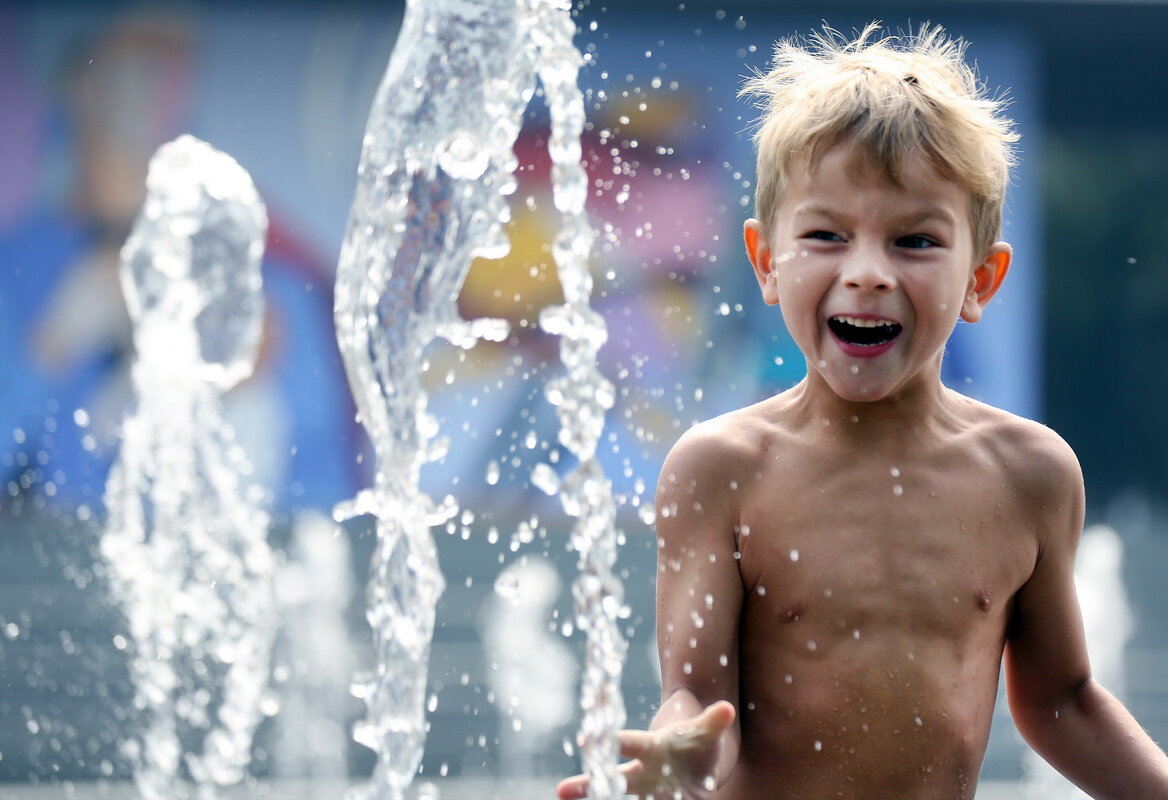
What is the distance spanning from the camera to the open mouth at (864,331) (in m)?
1.55

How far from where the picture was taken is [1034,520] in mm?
1628

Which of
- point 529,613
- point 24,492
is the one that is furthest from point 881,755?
point 24,492

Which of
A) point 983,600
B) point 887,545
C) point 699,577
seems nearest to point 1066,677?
point 983,600

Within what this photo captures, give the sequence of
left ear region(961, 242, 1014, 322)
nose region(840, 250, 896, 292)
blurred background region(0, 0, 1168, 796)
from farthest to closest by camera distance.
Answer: blurred background region(0, 0, 1168, 796), left ear region(961, 242, 1014, 322), nose region(840, 250, 896, 292)

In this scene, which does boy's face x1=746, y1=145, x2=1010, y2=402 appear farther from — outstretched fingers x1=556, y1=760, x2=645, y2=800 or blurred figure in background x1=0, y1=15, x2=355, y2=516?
blurred figure in background x1=0, y1=15, x2=355, y2=516

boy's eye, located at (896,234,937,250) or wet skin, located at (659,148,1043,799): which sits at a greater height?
boy's eye, located at (896,234,937,250)

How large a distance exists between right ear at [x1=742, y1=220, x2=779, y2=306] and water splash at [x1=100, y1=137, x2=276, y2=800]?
326 cm

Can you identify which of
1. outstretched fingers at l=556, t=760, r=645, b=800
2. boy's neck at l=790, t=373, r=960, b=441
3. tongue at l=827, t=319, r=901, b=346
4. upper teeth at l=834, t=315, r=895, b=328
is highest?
upper teeth at l=834, t=315, r=895, b=328

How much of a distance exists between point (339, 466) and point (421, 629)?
363 inches

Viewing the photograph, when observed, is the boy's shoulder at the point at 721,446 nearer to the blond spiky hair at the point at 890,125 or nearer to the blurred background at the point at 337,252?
the blond spiky hair at the point at 890,125

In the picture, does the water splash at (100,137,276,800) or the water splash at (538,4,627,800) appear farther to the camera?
the water splash at (100,137,276,800)

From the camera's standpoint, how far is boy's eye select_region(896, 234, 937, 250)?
156 centimetres

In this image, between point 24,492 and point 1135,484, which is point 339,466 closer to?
point 24,492

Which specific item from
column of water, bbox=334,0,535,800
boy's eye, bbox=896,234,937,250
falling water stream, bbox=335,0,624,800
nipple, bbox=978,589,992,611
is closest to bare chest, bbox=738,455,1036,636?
nipple, bbox=978,589,992,611
